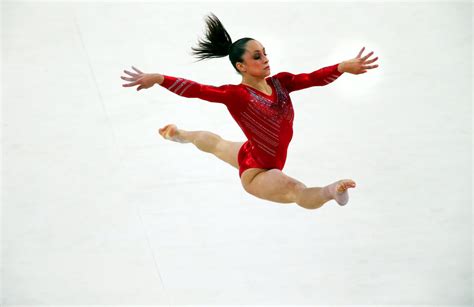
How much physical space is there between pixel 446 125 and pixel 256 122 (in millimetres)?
2376

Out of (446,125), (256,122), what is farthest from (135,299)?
(446,125)

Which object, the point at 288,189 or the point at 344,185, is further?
the point at 288,189

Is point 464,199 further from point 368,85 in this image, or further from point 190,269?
point 190,269

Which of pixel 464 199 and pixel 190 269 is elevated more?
pixel 464 199

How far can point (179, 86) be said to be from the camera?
3.90 m

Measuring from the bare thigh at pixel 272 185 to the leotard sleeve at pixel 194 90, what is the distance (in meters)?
0.43

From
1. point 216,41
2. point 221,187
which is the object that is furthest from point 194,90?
point 221,187

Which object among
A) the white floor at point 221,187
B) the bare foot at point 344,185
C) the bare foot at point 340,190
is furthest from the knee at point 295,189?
the white floor at point 221,187

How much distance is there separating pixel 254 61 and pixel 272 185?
2.02 feet

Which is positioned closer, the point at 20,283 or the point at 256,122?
the point at 256,122

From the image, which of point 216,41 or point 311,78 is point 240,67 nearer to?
point 216,41

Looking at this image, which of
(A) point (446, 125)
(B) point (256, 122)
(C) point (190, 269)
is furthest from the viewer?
(A) point (446, 125)

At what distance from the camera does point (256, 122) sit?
415 cm

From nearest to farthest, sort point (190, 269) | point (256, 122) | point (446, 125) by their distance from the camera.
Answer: point (256, 122), point (190, 269), point (446, 125)
